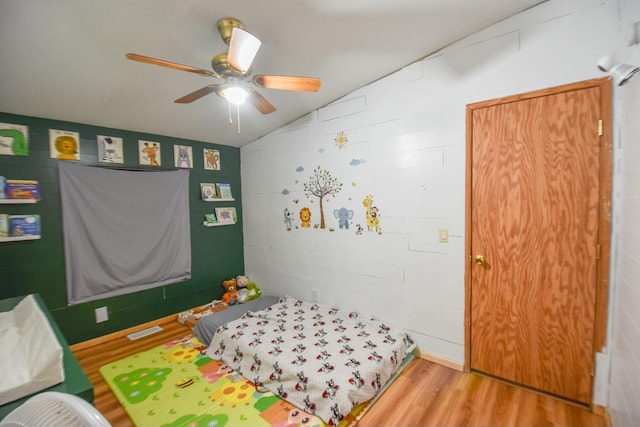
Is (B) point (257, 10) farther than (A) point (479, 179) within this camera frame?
No

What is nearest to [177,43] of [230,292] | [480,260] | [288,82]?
[288,82]

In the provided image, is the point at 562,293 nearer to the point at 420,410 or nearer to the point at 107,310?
the point at 420,410

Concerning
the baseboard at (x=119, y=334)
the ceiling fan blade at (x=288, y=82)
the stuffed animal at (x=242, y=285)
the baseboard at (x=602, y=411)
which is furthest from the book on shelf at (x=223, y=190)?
the baseboard at (x=602, y=411)

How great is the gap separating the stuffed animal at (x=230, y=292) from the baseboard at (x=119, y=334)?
0.60 m

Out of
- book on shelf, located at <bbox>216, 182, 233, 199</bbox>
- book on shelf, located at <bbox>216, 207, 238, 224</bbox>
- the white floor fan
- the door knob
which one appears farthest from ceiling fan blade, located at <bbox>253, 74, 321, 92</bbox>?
book on shelf, located at <bbox>216, 207, 238, 224</bbox>

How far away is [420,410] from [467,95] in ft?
7.31

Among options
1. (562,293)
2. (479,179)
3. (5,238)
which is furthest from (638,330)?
(5,238)

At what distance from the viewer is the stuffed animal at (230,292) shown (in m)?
3.51

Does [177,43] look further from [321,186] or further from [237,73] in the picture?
[321,186]

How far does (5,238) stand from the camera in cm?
217

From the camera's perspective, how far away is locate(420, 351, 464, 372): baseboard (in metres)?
2.13

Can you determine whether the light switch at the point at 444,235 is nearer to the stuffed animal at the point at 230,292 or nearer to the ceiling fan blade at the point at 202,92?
the ceiling fan blade at the point at 202,92

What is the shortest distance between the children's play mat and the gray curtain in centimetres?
83

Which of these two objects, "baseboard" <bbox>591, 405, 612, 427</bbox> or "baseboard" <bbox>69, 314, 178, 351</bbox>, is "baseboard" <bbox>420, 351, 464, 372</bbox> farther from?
"baseboard" <bbox>69, 314, 178, 351</bbox>
